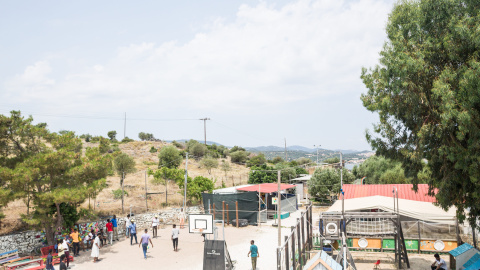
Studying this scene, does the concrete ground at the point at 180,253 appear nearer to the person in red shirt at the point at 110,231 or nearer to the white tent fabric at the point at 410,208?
the person in red shirt at the point at 110,231

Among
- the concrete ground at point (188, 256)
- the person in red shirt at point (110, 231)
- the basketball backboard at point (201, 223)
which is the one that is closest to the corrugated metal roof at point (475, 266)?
the concrete ground at point (188, 256)

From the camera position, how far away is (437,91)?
10461mm

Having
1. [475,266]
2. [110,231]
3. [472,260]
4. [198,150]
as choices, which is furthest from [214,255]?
[198,150]

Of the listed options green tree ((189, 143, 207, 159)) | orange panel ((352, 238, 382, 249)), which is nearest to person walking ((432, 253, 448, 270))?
orange panel ((352, 238, 382, 249))

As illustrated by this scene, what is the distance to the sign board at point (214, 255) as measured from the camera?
1492cm

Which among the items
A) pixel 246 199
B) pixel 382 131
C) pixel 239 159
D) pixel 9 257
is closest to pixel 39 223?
pixel 9 257

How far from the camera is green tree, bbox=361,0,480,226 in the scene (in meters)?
10.3

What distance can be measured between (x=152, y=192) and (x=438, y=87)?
30994 mm

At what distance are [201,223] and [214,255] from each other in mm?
3442

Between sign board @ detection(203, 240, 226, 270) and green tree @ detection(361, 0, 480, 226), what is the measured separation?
851 centimetres

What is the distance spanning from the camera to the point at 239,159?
79.7m

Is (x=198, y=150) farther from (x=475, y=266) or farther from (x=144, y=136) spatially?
(x=475, y=266)

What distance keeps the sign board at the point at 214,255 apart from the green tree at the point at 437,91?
851 cm

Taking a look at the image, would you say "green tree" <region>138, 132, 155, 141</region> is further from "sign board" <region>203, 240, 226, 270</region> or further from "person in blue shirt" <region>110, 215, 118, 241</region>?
"sign board" <region>203, 240, 226, 270</region>
